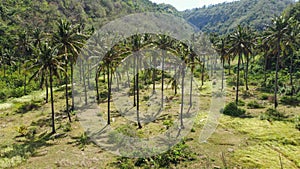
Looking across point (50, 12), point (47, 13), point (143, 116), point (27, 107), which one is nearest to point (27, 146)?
point (143, 116)

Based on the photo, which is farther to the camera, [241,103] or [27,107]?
[27,107]

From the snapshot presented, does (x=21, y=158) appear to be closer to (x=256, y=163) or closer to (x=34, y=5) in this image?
(x=256, y=163)

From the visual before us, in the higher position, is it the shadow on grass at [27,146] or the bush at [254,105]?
the bush at [254,105]

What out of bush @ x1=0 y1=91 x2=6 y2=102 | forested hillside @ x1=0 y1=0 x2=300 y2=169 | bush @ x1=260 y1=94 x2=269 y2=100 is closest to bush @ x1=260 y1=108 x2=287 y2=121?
forested hillside @ x1=0 y1=0 x2=300 y2=169

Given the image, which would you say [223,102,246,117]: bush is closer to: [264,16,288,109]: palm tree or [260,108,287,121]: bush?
[260,108,287,121]: bush

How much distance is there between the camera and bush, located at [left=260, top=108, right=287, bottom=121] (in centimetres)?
3484

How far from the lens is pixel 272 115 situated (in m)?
36.4

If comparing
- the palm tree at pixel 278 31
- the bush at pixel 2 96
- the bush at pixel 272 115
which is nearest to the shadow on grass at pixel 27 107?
the bush at pixel 2 96

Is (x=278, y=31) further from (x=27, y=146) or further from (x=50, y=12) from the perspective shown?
(x=50, y=12)

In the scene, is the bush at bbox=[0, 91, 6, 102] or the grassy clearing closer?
the grassy clearing

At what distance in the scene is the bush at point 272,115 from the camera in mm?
34844

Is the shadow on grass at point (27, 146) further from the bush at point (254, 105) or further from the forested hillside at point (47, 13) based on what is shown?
the forested hillside at point (47, 13)

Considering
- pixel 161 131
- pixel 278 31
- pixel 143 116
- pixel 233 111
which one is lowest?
pixel 161 131

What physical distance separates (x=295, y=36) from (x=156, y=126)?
26.8 metres
